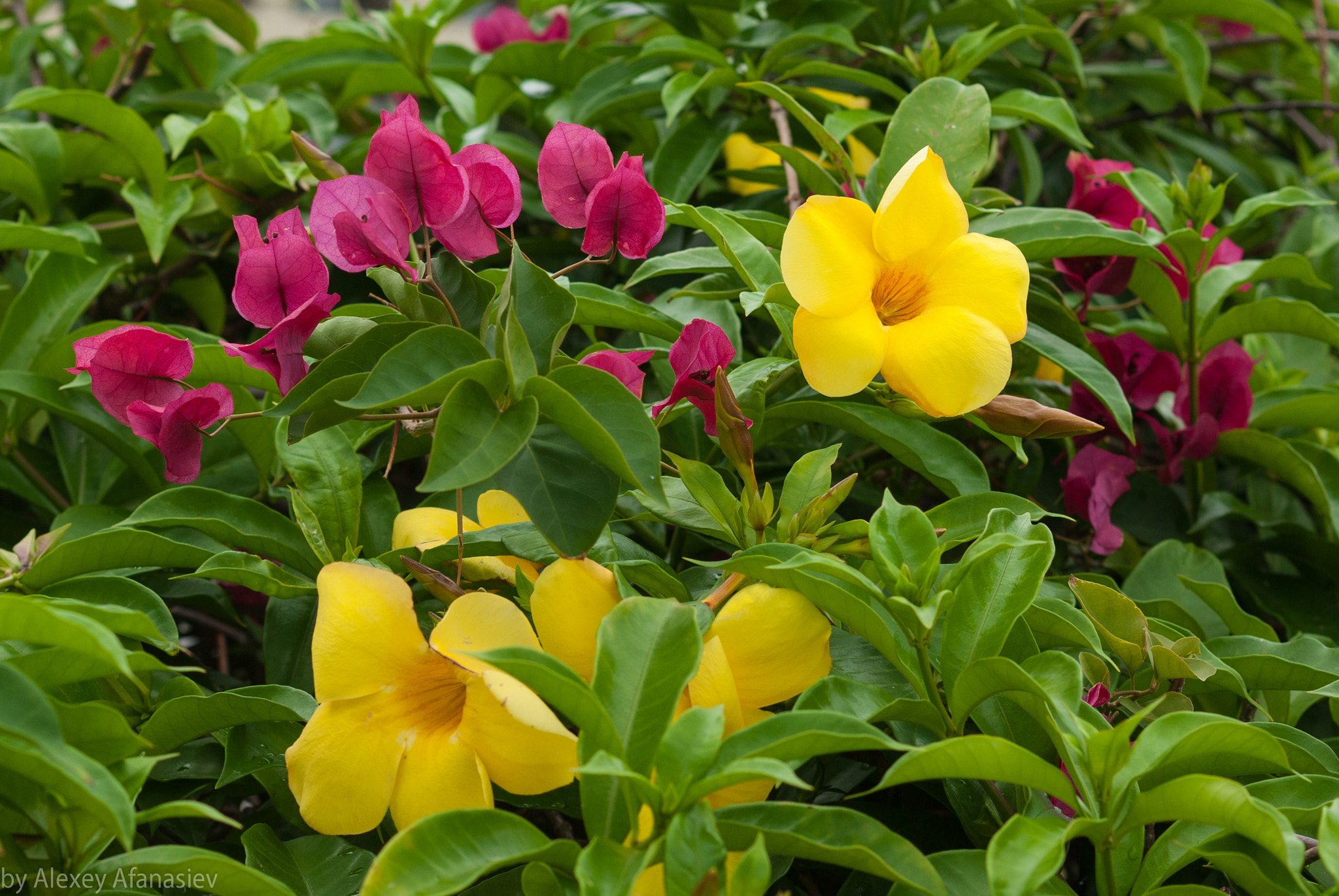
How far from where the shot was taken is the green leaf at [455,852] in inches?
20.3

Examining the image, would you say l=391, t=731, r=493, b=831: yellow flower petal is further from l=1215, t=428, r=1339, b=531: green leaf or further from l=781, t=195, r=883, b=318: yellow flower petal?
l=1215, t=428, r=1339, b=531: green leaf

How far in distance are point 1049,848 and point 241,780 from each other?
0.67 metres

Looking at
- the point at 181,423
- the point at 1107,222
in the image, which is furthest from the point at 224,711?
the point at 1107,222

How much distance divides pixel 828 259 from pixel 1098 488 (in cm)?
51

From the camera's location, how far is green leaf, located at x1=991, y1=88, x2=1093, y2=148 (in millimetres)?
1184

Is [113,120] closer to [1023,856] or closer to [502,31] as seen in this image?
[502,31]

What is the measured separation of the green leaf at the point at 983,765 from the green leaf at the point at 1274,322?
76cm

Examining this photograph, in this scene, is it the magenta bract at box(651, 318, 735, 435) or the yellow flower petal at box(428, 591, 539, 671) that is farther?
the magenta bract at box(651, 318, 735, 435)

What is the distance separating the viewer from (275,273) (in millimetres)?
663

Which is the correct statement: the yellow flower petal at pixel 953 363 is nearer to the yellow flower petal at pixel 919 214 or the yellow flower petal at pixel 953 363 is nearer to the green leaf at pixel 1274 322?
the yellow flower petal at pixel 919 214

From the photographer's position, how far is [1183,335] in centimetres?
117

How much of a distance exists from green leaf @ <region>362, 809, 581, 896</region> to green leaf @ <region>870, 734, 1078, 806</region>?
8.3 inches

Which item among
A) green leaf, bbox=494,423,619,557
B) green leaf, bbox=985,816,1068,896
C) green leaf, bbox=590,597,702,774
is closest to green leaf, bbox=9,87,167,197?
green leaf, bbox=494,423,619,557

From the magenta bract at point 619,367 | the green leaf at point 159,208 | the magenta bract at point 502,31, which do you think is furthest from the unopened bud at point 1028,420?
the magenta bract at point 502,31
